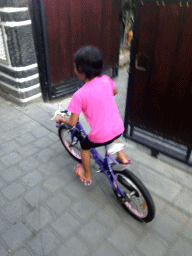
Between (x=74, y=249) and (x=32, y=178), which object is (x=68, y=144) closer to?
(x=32, y=178)

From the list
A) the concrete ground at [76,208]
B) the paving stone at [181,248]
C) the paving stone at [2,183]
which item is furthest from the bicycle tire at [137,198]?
the paving stone at [2,183]

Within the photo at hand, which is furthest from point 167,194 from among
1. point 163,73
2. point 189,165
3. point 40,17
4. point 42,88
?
point 40,17

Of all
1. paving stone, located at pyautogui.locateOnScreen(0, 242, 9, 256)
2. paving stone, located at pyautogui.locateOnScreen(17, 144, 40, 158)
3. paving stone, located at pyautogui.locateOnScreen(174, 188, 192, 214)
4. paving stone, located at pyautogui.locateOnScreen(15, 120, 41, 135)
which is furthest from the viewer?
paving stone, located at pyautogui.locateOnScreen(15, 120, 41, 135)

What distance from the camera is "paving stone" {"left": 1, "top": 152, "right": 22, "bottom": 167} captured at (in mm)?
3383

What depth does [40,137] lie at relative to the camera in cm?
396

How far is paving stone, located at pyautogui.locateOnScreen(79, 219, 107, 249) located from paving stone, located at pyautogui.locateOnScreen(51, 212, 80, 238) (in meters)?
0.10

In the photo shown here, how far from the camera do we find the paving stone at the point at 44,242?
2.29 m

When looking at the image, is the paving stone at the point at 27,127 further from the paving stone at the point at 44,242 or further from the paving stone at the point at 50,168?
the paving stone at the point at 44,242

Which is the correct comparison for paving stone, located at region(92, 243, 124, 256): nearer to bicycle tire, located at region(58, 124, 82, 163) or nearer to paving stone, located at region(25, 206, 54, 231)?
paving stone, located at region(25, 206, 54, 231)

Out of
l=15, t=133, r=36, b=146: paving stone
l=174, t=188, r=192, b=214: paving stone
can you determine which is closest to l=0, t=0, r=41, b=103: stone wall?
l=15, t=133, r=36, b=146: paving stone

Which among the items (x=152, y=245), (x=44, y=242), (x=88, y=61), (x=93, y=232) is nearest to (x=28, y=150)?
(x=44, y=242)

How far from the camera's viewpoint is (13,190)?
2947mm

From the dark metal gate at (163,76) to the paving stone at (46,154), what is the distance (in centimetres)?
138

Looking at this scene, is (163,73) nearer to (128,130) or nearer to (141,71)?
(141,71)
